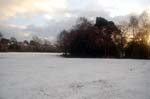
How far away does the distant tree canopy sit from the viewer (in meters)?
42.0

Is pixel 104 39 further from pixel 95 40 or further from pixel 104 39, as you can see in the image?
pixel 95 40

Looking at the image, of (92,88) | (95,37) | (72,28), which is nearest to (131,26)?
(95,37)

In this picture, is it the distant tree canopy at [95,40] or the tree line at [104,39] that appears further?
the distant tree canopy at [95,40]

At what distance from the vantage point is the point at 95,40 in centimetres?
4184

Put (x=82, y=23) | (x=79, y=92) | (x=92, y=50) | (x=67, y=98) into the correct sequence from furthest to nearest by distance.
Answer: (x=82, y=23)
(x=92, y=50)
(x=79, y=92)
(x=67, y=98)

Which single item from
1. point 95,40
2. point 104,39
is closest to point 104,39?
point 104,39

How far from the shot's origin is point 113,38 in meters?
43.2

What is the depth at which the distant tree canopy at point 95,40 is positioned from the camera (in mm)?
42031

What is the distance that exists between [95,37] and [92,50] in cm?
257

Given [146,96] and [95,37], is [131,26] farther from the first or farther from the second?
[146,96]

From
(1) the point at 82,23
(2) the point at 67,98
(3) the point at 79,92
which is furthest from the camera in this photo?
(1) the point at 82,23

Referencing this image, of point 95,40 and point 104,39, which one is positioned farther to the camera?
point 104,39

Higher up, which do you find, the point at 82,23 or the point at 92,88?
the point at 82,23

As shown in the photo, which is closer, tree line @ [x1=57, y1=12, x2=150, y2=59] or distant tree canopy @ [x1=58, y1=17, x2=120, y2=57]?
tree line @ [x1=57, y1=12, x2=150, y2=59]
